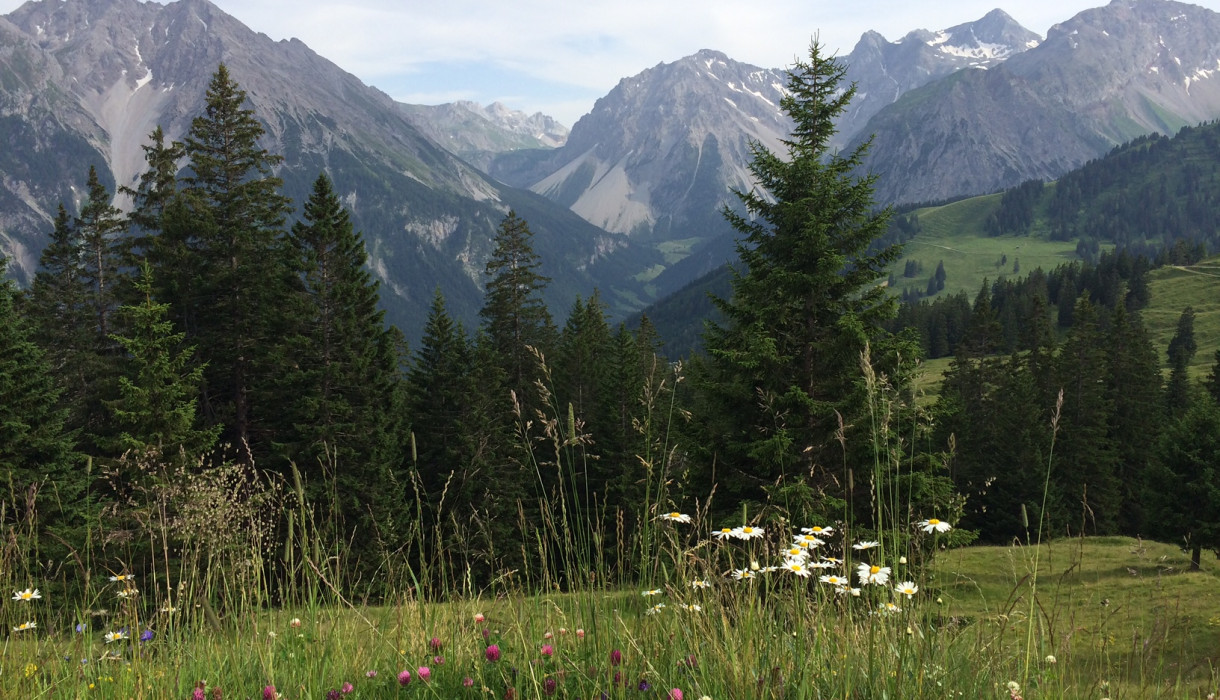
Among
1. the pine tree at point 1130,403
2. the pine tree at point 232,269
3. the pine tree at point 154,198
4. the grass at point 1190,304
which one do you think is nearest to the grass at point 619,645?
the pine tree at point 232,269

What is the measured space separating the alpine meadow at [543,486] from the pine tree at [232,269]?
159mm

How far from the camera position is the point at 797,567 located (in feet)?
10.5

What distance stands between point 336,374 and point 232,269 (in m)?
6.01

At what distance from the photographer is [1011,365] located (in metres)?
58.1

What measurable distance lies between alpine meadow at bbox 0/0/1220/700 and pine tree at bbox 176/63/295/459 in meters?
0.16

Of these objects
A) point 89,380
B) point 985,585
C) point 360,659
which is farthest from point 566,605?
point 89,380

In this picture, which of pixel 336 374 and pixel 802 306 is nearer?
pixel 802 306

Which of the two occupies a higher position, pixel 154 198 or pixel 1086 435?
pixel 154 198

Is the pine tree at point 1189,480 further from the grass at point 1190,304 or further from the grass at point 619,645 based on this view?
the grass at point 1190,304

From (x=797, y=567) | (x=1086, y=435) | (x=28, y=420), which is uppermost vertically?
(x=797, y=567)

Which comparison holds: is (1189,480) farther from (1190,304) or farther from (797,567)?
(1190,304)

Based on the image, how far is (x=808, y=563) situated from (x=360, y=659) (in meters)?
2.22

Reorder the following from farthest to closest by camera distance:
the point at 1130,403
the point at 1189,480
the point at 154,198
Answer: the point at 1130,403, the point at 1189,480, the point at 154,198

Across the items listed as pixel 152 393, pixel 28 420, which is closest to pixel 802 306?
pixel 152 393
